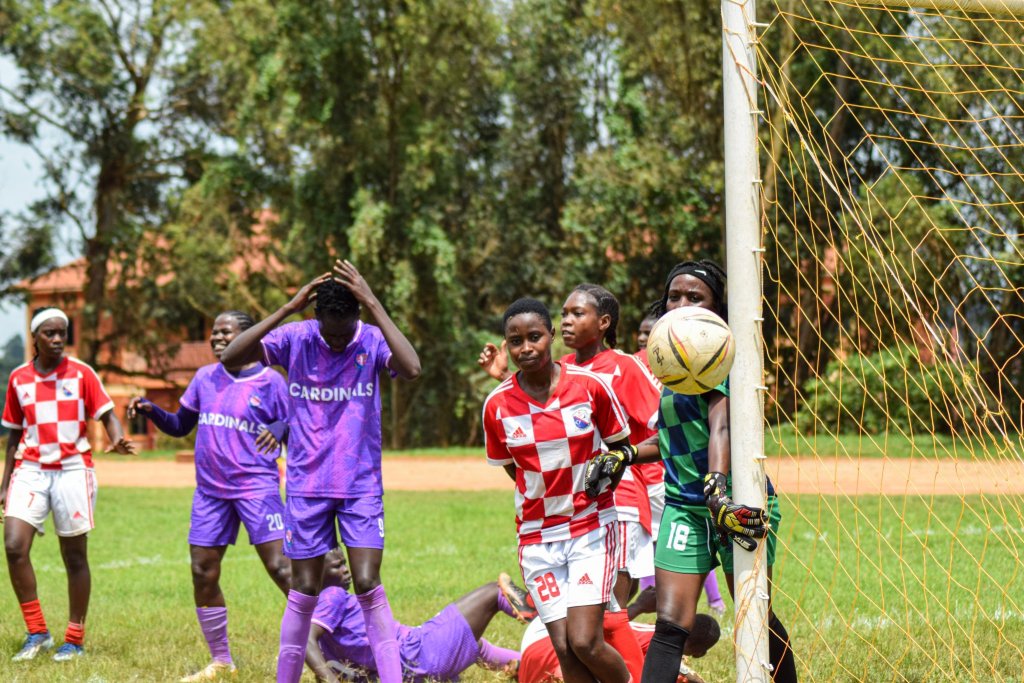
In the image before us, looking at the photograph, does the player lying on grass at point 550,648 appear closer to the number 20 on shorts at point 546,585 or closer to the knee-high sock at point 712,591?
the number 20 on shorts at point 546,585

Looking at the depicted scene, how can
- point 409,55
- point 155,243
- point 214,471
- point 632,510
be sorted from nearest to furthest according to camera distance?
point 632,510 → point 214,471 → point 409,55 → point 155,243

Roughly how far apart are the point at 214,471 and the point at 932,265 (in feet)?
58.3

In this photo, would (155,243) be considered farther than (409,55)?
Yes

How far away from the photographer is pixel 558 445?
4723 mm

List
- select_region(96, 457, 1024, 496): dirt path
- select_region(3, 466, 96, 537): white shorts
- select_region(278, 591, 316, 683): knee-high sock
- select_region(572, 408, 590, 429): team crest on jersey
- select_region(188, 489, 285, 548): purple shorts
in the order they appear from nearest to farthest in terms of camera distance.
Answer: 1. select_region(572, 408, 590, 429): team crest on jersey
2. select_region(278, 591, 316, 683): knee-high sock
3. select_region(188, 489, 285, 548): purple shorts
4. select_region(3, 466, 96, 537): white shorts
5. select_region(96, 457, 1024, 496): dirt path

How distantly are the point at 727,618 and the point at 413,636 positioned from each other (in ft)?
8.95

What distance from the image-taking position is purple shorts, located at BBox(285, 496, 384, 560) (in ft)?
17.6

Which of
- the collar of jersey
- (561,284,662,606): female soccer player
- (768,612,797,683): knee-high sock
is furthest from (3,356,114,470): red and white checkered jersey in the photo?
(768,612,797,683): knee-high sock

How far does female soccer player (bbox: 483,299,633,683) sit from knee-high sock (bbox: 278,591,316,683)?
1244mm

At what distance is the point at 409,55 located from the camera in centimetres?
2722

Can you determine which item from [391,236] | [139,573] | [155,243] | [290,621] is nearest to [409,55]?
[391,236]

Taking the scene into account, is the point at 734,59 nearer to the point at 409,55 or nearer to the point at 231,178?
the point at 409,55

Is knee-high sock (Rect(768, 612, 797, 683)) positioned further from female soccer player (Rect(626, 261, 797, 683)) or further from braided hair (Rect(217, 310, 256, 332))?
braided hair (Rect(217, 310, 256, 332))

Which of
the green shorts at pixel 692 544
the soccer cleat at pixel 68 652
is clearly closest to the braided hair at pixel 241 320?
the soccer cleat at pixel 68 652
